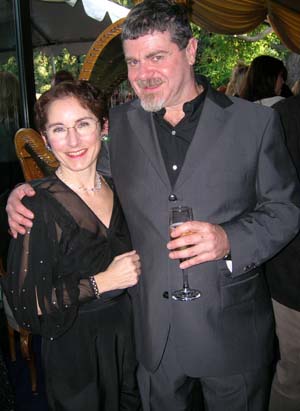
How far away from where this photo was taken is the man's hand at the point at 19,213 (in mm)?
1413

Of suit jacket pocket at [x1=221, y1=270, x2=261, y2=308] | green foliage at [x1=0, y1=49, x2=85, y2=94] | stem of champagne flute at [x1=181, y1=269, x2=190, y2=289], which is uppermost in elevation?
green foliage at [x1=0, y1=49, x2=85, y2=94]

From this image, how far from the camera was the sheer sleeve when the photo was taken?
4.64ft

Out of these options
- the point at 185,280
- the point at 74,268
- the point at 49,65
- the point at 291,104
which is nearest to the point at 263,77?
the point at 291,104

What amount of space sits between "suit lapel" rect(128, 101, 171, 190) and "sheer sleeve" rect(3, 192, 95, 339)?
387 millimetres

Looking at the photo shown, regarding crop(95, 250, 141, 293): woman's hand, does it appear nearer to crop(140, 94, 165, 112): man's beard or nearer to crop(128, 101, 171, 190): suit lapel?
crop(128, 101, 171, 190): suit lapel

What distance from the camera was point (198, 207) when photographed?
1.48 meters

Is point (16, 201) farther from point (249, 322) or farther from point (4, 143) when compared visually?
point (4, 143)

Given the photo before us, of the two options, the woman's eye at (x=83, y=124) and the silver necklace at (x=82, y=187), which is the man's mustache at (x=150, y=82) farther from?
the silver necklace at (x=82, y=187)

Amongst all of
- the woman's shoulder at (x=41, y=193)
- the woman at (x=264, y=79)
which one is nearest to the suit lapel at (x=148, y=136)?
the woman's shoulder at (x=41, y=193)

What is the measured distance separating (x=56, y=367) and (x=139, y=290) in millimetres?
396

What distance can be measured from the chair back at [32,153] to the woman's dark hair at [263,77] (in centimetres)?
189

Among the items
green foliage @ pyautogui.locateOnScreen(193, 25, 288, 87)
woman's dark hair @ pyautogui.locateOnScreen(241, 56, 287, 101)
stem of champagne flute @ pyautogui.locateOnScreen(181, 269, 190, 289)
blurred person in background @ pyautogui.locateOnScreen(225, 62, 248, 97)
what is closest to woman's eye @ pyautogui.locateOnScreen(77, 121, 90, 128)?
stem of champagne flute @ pyautogui.locateOnScreen(181, 269, 190, 289)

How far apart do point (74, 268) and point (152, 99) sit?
2.18 feet

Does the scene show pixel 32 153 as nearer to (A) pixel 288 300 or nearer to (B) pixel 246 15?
(A) pixel 288 300
